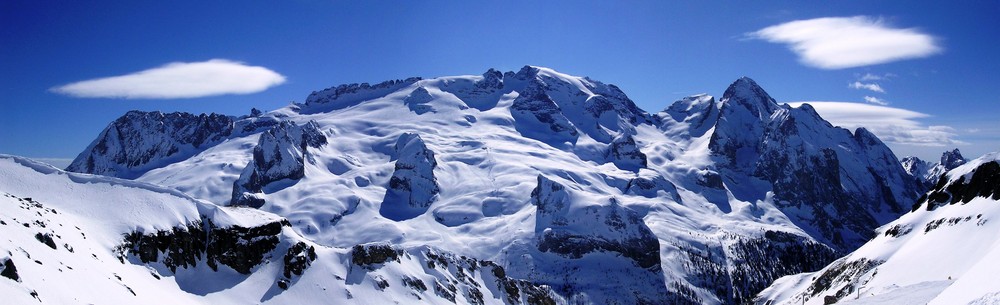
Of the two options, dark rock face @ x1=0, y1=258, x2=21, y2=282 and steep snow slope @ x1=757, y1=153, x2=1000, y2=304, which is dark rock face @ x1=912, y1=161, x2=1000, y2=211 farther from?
dark rock face @ x1=0, y1=258, x2=21, y2=282

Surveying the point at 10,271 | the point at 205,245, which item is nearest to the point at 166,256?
the point at 205,245

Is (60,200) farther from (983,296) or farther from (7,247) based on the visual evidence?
(983,296)

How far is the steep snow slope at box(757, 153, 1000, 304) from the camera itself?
8712 cm

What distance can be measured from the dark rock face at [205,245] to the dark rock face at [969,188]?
420 feet

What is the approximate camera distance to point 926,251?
110375mm

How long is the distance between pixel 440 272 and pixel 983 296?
437ft

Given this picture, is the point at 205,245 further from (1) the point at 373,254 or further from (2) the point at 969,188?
(2) the point at 969,188

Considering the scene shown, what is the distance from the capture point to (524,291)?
184375 mm

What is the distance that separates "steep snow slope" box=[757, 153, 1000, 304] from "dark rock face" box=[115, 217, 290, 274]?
10226 centimetres

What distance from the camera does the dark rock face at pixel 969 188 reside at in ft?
378

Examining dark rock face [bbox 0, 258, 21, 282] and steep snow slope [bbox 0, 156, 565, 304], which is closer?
dark rock face [bbox 0, 258, 21, 282]

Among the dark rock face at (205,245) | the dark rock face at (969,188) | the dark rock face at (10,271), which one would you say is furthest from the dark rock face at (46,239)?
the dark rock face at (969,188)

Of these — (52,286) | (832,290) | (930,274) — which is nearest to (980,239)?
(930,274)

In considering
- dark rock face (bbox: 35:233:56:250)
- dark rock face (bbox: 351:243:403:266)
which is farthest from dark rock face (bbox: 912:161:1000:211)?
dark rock face (bbox: 35:233:56:250)
